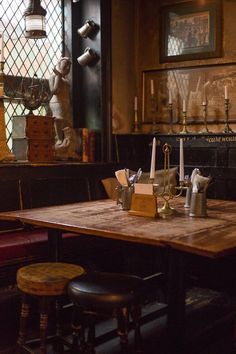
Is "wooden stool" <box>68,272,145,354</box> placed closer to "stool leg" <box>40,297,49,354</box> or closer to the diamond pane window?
"stool leg" <box>40,297,49,354</box>

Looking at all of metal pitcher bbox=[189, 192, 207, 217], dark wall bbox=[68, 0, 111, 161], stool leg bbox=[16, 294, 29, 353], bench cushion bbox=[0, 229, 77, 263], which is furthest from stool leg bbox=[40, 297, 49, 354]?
dark wall bbox=[68, 0, 111, 161]

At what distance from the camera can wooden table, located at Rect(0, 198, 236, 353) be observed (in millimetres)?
2189

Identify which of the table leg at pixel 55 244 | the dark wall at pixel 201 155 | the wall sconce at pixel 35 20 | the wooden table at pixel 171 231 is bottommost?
the table leg at pixel 55 244

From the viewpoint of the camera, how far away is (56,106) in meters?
4.73

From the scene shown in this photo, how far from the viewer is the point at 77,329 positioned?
2.49 meters

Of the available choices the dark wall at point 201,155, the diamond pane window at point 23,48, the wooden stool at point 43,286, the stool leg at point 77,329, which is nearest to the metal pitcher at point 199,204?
the wooden stool at point 43,286

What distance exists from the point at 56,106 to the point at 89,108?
426 mm

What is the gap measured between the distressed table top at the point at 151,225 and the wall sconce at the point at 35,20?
1.79 metres

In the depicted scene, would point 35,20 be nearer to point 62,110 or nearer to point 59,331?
point 62,110

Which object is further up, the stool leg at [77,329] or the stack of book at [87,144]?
the stack of book at [87,144]

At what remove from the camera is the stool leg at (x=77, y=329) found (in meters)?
2.45

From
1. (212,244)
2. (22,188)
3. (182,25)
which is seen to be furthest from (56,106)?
(212,244)

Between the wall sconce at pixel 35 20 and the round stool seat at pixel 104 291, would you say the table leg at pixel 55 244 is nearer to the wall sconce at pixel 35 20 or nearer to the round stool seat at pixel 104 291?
the round stool seat at pixel 104 291

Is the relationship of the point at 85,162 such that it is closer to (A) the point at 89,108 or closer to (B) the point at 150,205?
(A) the point at 89,108
